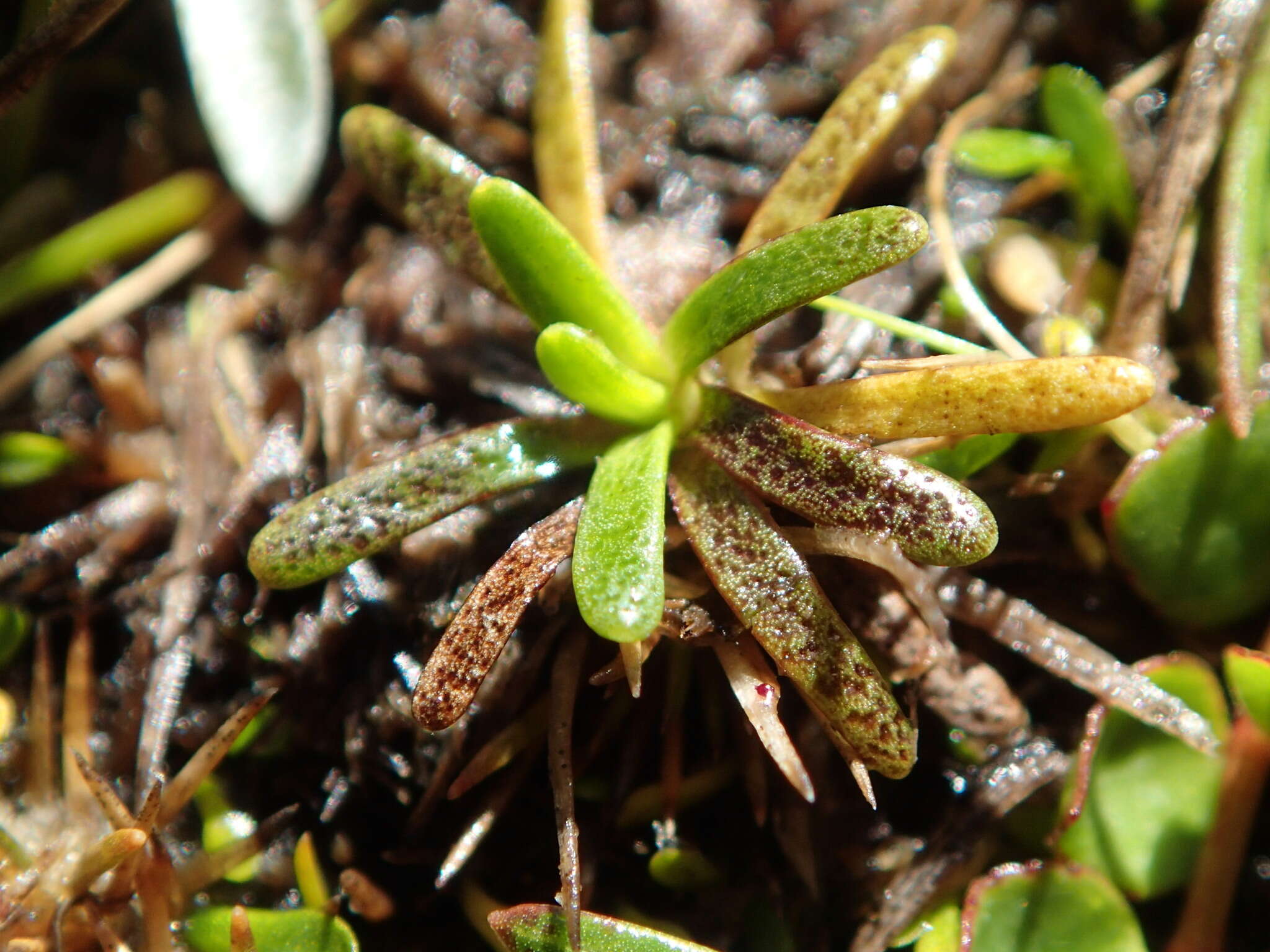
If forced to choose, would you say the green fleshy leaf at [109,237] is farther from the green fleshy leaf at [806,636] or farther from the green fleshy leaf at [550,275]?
the green fleshy leaf at [806,636]

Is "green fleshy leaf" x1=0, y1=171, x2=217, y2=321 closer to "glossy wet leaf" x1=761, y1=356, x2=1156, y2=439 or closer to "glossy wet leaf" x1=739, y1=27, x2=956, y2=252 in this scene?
"glossy wet leaf" x1=739, y1=27, x2=956, y2=252

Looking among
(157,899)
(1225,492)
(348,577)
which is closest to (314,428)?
(348,577)

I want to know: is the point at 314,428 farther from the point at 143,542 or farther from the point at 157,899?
the point at 157,899

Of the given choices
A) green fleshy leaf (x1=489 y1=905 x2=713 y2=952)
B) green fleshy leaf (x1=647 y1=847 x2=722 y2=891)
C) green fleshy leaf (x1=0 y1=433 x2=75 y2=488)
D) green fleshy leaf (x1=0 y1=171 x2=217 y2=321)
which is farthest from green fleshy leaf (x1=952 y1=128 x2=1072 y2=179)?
green fleshy leaf (x1=0 y1=433 x2=75 y2=488)

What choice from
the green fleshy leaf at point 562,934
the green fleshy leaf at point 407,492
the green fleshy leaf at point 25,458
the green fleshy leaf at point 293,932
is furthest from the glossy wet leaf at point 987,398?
the green fleshy leaf at point 25,458

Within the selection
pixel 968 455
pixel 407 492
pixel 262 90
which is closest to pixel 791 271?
pixel 968 455

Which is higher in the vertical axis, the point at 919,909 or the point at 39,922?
the point at 39,922
